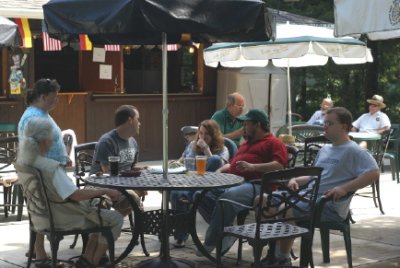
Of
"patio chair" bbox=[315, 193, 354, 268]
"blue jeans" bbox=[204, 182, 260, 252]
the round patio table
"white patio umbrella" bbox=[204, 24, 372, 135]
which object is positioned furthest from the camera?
"white patio umbrella" bbox=[204, 24, 372, 135]

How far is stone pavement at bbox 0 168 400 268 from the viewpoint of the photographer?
6.53 m

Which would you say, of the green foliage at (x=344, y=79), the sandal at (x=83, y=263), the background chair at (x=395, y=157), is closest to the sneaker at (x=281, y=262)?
the sandal at (x=83, y=263)

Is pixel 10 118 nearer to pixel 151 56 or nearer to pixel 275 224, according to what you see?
pixel 151 56

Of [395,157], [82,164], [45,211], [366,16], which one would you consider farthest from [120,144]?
[395,157]

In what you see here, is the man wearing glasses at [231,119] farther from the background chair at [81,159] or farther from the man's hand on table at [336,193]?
the man's hand on table at [336,193]

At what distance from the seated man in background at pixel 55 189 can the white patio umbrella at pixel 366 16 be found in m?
2.22

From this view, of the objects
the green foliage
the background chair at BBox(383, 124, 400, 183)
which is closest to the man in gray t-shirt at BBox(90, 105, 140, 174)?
the background chair at BBox(383, 124, 400, 183)

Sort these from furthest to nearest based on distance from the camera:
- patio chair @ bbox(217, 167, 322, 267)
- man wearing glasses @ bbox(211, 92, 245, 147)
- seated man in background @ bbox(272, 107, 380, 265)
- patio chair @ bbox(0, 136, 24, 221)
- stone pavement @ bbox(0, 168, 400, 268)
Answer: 1. man wearing glasses @ bbox(211, 92, 245, 147)
2. patio chair @ bbox(0, 136, 24, 221)
3. stone pavement @ bbox(0, 168, 400, 268)
4. seated man in background @ bbox(272, 107, 380, 265)
5. patio chair @ bbox(217, 167, 322, 267)

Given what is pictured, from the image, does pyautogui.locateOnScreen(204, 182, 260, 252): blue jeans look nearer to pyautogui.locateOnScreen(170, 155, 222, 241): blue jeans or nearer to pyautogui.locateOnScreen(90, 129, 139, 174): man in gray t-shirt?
pyautogui.locateOnScreen(170, 155, 222, 241): blue jeans

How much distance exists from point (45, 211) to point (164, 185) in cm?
86

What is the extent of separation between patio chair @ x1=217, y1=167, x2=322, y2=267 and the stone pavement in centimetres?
75

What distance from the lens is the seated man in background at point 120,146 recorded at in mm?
6723

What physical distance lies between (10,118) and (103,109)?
166cm

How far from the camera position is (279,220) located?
17.9 feet
